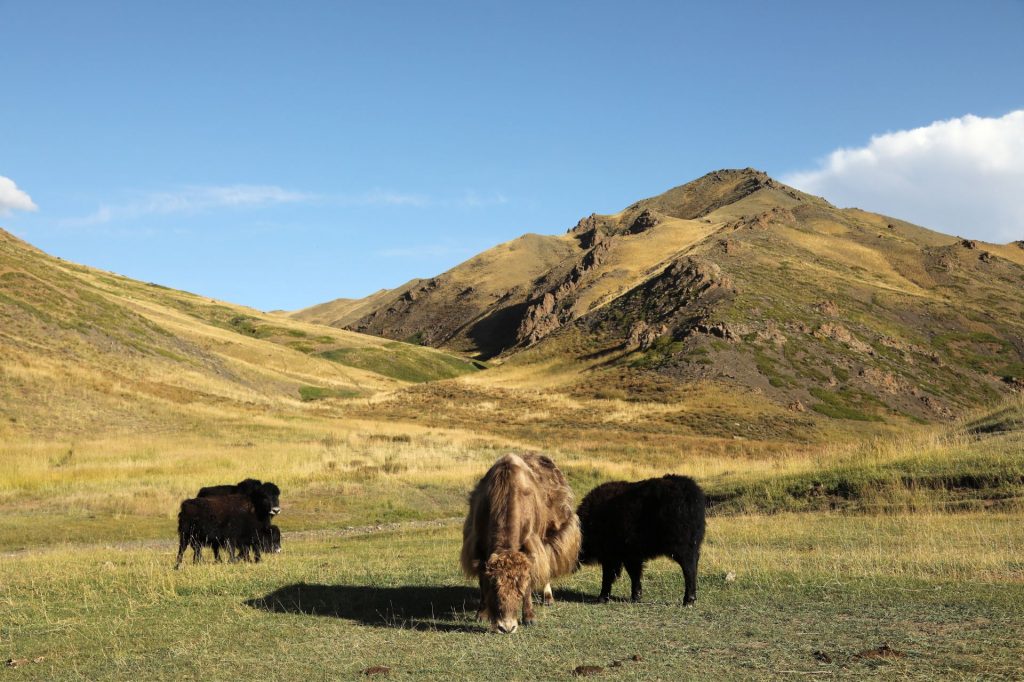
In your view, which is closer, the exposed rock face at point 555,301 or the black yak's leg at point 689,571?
the black yak's leg at point 689,571

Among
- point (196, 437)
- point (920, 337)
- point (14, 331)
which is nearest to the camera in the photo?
point (196, 437)

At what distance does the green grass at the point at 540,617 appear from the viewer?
27.9 ft

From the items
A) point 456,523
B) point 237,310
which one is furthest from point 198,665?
point 237,310

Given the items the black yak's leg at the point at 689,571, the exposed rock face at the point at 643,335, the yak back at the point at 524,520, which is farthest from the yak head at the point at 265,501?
the exposed rock face at the point at 643,335

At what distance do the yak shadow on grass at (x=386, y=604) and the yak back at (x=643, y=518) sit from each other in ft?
7.49

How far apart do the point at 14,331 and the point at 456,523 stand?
50.0 meters

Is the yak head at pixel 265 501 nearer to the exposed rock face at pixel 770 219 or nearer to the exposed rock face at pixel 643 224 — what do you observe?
the exposed rock face at pixel 770 219

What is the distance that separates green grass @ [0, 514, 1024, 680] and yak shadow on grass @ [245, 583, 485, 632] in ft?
0.15

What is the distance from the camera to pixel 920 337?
89.6 meters

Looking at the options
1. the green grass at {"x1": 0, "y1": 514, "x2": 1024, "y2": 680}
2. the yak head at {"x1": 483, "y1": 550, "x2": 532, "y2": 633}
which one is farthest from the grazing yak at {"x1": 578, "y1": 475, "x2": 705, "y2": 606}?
the yak head at {"x1": 483, "y1": 550, "x2": 532, "y2": 633}

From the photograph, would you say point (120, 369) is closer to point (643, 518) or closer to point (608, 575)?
point (608, 575)

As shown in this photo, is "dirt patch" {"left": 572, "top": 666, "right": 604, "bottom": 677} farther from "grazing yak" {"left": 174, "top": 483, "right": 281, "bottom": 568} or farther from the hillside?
the hillside

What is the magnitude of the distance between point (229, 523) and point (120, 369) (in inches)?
2099

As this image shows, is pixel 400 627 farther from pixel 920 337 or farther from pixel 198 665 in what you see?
A: pixel 920 337
